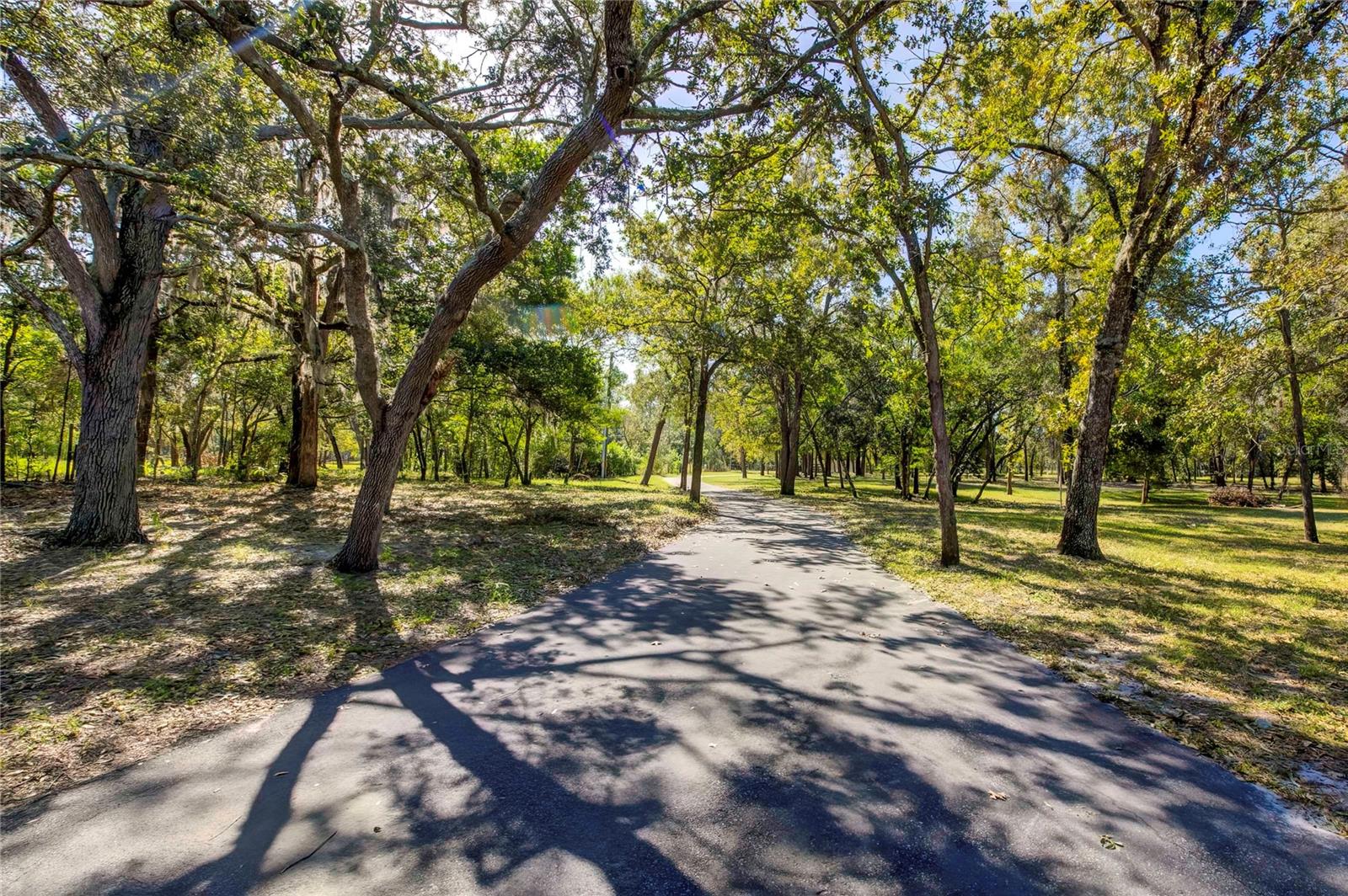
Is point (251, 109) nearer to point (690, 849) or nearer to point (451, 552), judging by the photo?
point (451, 552)

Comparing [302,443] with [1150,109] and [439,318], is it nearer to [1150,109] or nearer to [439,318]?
[439,318]

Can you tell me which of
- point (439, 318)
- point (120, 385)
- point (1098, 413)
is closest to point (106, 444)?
point (120, 385)

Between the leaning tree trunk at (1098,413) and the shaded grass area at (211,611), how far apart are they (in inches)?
325

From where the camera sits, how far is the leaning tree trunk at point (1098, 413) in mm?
9883

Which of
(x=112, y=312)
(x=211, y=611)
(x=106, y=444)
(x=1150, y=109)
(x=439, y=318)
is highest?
(x=1150, y=109)

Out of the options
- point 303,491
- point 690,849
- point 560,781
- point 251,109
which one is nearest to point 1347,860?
point 690,849

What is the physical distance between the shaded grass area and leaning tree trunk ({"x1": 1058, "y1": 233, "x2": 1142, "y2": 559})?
8.26 meters

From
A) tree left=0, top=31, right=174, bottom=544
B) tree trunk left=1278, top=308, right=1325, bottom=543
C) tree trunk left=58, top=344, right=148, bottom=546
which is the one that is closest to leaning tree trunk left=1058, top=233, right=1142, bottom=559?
tree trunk left=1278, top=308, right=1325, bottom=543

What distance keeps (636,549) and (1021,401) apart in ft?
66.8

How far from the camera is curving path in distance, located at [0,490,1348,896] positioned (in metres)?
2.30

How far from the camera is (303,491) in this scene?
15883 mm

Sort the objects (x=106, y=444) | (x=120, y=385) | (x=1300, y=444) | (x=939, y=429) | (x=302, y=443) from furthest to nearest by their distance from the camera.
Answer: (x=302, y=443)
(x=1300, y=444)
(x=939, y=429)
(x=120, y=385)
(x=106, y=444)

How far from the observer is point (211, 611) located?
5621 millimetres

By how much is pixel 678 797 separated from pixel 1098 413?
36.4 ft
